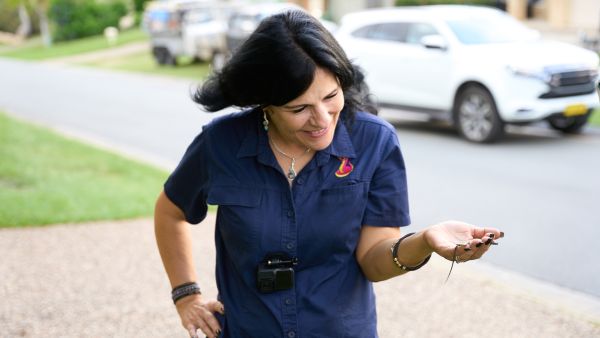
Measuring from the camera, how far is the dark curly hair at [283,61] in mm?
2277

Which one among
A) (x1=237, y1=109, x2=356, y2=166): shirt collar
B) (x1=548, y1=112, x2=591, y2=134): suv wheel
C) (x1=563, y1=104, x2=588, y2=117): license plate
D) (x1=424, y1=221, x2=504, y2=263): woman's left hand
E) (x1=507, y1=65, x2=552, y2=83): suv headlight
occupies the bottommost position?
(x1=548, y1=112, x2=591, y2=134): suv wheel

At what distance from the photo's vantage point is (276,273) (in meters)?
2.33

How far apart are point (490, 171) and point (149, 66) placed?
2057 centimetres

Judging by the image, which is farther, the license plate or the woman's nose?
the license plate

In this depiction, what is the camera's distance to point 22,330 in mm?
4848

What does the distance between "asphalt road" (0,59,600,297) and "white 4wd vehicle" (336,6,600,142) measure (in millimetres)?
414

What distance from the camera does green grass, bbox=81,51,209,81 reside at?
82.8ft

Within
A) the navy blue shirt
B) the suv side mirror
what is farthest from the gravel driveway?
the suv side mirror

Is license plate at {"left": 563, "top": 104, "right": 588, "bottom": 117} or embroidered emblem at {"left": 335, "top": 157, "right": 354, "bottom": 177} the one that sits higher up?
embroidered emblem at {"left": 335, "top": 157, "right": 354, "bottom": 177}

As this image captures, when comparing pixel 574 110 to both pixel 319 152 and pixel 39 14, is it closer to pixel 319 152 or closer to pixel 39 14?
pixel 319 152

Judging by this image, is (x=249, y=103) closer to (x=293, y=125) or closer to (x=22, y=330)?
(x=293, y=125)

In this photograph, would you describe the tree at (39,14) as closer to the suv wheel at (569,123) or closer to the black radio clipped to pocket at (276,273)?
the suv wheel at (569,123)

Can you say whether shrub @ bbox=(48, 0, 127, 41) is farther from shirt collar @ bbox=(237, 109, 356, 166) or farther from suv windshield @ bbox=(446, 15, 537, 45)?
shirt collar @ bbox=(237, 109, 356, 166)

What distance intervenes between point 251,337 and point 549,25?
26400mm
